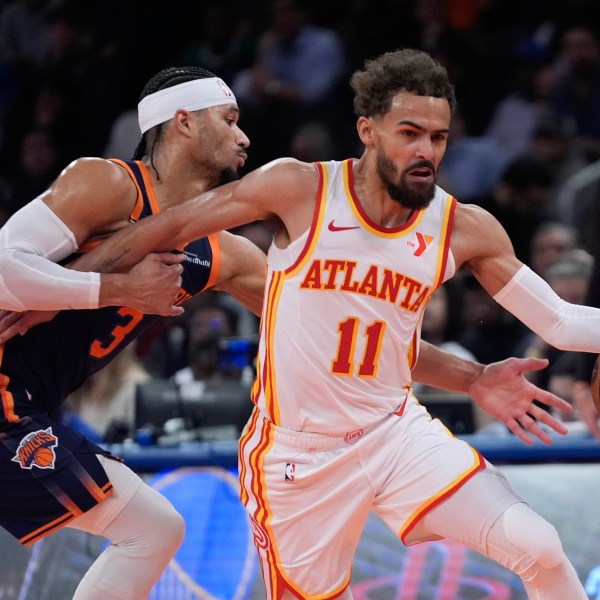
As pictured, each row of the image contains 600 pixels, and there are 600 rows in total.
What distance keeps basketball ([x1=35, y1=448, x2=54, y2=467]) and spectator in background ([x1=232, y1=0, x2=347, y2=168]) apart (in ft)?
18.1

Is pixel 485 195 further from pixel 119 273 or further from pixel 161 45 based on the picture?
pixel 119 273

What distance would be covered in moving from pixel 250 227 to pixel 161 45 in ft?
8.84

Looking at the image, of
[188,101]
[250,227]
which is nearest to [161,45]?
[250,227]

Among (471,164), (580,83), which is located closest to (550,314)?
(471,164)

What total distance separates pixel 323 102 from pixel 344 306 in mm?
5829

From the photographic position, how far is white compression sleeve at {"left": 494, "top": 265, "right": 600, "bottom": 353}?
4172 mm

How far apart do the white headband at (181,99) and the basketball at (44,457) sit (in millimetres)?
1385

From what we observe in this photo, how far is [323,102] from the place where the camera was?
9.63 meters

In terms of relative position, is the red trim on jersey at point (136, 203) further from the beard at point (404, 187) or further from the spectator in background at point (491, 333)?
the spectator in background at point (491, 333)

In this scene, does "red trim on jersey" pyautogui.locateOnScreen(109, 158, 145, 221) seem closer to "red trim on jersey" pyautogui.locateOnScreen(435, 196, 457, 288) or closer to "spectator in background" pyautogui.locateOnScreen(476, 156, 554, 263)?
"red trim on jersey" pyautogui.locateOnScreen(435, 196, 457, 288)

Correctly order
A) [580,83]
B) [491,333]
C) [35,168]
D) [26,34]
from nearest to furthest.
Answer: [491,333]
[580,83]
[35,168]
[26,34]

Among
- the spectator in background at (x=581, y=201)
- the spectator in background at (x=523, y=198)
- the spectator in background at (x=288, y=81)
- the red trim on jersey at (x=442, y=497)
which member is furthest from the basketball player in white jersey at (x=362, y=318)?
the spectator in background at (x=288, y=81)

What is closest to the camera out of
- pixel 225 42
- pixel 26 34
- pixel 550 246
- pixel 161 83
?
pixel 161 83

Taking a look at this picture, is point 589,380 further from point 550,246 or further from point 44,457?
point 550,246
